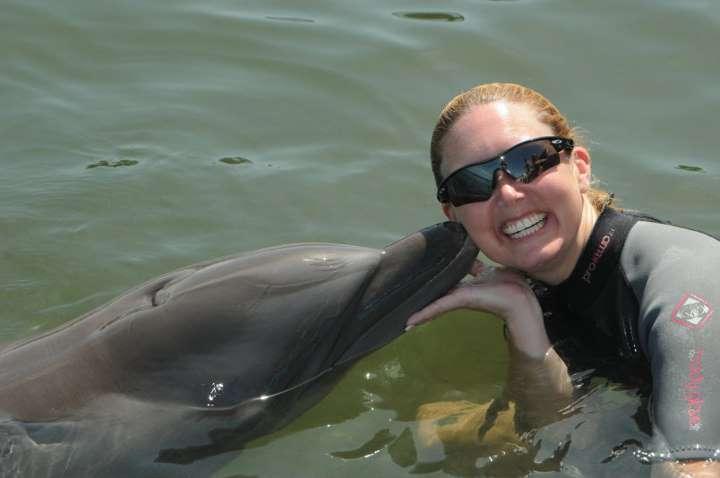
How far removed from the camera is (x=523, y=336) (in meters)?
5.64

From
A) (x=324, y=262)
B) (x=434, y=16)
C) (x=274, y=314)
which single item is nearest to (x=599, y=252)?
(x=324, y=262)

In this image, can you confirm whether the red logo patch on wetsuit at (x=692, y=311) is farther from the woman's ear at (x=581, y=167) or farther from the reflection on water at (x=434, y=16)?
the reflection on water at (x=434, y=16)

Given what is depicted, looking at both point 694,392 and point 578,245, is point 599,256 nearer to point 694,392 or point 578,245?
point 578,245

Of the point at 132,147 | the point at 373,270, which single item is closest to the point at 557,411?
the point at 373,270

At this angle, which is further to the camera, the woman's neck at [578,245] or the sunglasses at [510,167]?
the woman's neck at [578,245]

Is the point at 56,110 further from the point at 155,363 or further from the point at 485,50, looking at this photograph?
the point at 155,363

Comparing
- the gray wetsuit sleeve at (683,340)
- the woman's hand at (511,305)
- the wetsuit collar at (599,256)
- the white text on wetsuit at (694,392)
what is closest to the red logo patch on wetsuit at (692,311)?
the gray wetsuit sleeve at (683,340)

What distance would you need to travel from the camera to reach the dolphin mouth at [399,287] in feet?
17.7

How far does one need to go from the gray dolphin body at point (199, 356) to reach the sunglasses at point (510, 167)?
0.32m

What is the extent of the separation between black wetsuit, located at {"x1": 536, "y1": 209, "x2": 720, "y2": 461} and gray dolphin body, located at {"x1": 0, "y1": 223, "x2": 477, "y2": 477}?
86 centimetres

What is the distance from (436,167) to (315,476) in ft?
5.39

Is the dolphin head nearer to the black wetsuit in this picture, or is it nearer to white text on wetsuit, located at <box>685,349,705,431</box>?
the black wetsuit

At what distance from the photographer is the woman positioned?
5.41 metres

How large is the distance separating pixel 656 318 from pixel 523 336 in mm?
779
